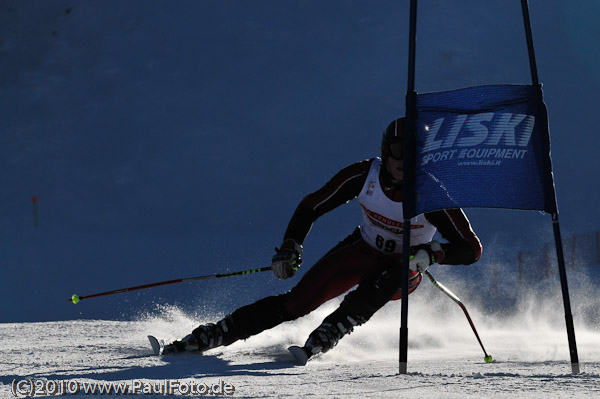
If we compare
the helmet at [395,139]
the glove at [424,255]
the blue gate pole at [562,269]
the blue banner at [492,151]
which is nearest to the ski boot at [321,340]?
the glove at [424,255]

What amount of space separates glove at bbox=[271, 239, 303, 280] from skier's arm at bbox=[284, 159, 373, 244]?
4.7 inches

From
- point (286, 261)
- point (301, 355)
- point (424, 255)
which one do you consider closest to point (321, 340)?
point (301, 355)

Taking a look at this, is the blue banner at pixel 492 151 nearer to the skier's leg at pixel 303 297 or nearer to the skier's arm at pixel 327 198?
the skier's arm at pixel 327 198

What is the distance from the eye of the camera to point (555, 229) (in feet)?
14.9

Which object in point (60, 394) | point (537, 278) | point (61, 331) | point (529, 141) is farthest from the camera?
point (537, 278)

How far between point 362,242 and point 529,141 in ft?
6.03

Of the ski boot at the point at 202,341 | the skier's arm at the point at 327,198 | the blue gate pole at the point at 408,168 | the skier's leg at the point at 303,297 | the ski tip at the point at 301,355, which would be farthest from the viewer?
the skier's arm at the point at 327,198

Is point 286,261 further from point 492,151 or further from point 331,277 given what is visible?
point 492,151

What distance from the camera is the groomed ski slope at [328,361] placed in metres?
3.81

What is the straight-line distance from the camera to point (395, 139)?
520 centimetres

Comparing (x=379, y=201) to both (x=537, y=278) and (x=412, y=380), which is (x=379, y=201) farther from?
(x=537, y=278)

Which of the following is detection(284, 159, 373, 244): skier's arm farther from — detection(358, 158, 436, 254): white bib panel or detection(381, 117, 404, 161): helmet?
detection(381, 117, 404, 161): helmet

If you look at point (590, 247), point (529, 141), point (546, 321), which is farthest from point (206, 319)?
point (590, 247)

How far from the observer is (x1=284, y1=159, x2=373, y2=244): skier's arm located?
567 cm
